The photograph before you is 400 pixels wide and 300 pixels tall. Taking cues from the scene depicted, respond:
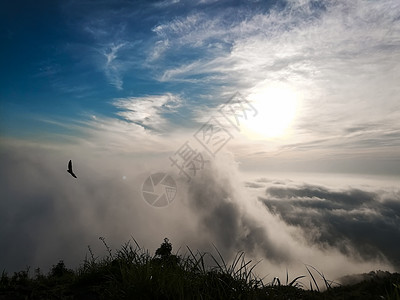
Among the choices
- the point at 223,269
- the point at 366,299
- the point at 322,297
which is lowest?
the point at 366,299

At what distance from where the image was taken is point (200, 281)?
164 inches

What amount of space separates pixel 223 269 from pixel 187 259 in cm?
82

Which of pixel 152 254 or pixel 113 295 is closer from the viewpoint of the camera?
pixel 113 295

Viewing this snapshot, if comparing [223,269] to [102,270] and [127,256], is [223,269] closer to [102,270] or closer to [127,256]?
[127,256]

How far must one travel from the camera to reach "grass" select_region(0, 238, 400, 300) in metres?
3.76

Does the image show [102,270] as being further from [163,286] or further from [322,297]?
[322,297]

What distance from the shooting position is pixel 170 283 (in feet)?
12.8

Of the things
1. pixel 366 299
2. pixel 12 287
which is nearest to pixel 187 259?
pixel 366 299

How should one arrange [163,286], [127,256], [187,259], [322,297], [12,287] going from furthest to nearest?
[127,256] < [12,287] < [187,259] < [163,286] < [322,297]

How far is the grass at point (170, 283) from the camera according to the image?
3.76 meters

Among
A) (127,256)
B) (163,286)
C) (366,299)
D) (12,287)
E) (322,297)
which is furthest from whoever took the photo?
(127,256)

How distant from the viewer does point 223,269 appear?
14.9ft

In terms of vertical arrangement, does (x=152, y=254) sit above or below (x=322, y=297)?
above

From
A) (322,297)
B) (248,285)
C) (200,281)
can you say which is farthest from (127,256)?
(322,297)
